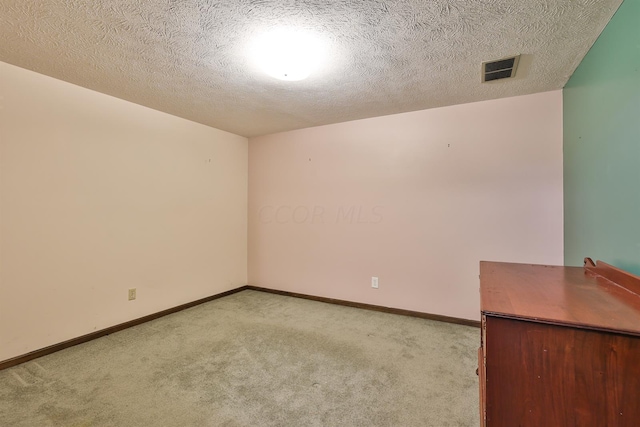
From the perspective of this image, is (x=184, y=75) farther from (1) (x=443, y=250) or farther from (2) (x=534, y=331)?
(1) (x=443, y=250)

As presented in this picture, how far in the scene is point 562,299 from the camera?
42.0 inches

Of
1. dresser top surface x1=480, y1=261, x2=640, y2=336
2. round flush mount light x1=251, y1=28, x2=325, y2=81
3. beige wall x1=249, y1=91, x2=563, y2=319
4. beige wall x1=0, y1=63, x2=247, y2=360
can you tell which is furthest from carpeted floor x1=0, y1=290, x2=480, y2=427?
round flush mount light x1=251, y1=28, x2=325, y2=81

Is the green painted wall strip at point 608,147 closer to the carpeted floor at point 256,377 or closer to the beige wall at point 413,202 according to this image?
the beige wall at point 413,202

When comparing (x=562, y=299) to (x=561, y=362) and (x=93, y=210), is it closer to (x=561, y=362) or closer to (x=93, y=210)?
(x=561, y=362)

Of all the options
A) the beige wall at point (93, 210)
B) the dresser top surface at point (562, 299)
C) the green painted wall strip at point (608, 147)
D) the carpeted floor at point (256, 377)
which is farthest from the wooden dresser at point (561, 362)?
the beige wall at point (93, 210)

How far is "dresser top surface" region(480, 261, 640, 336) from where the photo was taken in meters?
0.88

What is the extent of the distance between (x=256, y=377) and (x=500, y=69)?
2915 millimetres

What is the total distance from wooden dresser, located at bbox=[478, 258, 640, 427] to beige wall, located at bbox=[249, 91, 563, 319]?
198 cm

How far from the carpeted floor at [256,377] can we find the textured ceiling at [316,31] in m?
2.25

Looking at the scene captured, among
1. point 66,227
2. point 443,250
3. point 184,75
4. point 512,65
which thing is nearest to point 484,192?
point 443,250

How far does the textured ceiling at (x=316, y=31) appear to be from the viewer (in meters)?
1.56

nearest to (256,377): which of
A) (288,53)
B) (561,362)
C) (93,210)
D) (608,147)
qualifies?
(561,362)

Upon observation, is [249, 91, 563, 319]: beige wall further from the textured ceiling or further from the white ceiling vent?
the white ceiling vent

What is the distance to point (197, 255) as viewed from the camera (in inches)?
145
